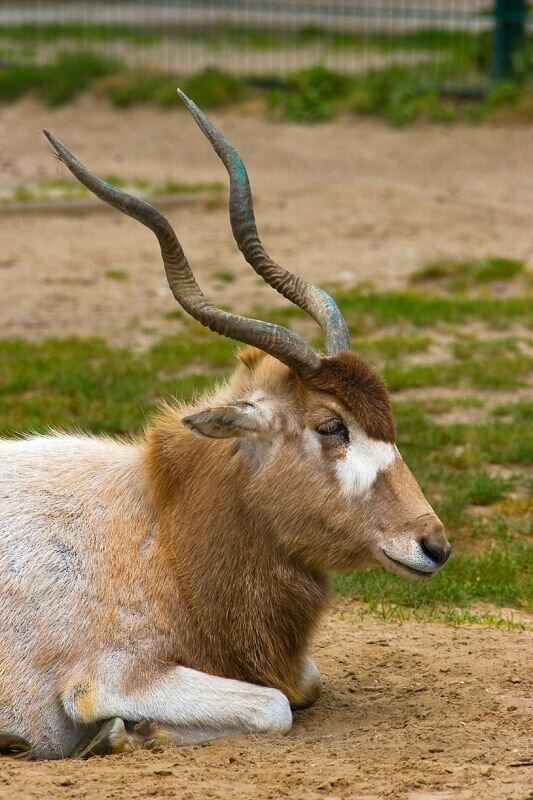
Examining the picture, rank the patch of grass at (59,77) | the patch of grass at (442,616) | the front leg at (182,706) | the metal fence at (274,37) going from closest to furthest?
the front leg at (182,706) < the patch of grass at (442,616) < the metal fence at (274,37) < the patch of grass at (59,77)

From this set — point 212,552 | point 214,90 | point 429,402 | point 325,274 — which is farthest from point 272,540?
point 214,90

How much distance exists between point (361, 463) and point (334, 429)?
0.54ft

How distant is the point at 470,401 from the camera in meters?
10.3

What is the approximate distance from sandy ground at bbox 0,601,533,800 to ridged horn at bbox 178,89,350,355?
4.59 ft

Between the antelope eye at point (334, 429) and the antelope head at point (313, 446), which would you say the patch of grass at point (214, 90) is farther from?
the antelope eye at point (334, 429)

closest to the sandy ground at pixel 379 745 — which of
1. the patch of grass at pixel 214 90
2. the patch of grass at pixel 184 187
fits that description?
the patch of grass at pixel 184 187

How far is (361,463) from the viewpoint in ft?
18.1

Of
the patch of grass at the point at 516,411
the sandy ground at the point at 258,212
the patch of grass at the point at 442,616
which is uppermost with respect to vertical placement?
the patch of grass at the point at 442,616

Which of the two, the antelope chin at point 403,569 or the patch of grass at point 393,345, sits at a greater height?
the antelope chin at point 403,569

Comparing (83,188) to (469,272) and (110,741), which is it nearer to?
(469,272)

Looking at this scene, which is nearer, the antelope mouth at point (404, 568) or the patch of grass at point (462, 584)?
the antelope mouth at point (404, 568)

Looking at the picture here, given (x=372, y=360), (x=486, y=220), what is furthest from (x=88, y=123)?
(x=372, y=360)

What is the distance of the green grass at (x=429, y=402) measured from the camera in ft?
24.2

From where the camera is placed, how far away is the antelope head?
5.45 meters
